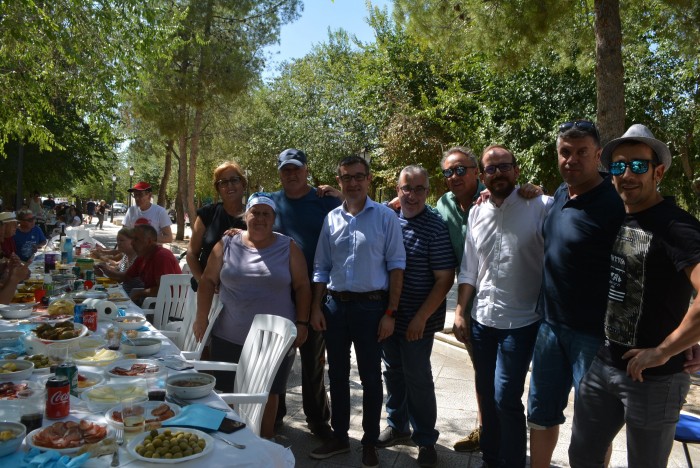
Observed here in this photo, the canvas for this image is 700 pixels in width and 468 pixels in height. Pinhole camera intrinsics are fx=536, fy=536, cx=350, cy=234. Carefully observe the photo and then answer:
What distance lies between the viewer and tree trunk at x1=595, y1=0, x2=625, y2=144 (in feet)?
16.7

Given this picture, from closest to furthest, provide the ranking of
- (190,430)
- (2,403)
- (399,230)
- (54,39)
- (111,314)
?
(190,430) → (2,403) → (399,230) → (111,314) → (54,39)

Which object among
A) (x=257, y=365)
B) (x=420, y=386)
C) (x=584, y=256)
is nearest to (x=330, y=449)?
(x=420, y=386)

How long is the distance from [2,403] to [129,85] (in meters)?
7.40

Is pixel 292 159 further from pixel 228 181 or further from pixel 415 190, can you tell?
pixel 415 190

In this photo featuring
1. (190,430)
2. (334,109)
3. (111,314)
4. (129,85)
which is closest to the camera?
(190,430)

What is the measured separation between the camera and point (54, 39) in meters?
7.13

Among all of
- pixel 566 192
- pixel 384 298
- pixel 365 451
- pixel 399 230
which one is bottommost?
pixel 365 451

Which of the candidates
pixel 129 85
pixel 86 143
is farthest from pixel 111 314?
pixel 86 143

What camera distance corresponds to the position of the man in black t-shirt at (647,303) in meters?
2.25

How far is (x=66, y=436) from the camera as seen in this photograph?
2008 mm

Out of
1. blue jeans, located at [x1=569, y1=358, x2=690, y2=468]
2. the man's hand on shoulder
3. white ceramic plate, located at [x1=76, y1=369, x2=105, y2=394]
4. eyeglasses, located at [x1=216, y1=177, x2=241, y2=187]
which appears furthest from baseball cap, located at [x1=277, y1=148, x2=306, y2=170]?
blue jeans, located at [x1=569, y1=358, x2=690, y2=468]

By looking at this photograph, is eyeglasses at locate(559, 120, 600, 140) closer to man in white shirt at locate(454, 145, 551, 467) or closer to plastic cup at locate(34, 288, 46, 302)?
man in white shirt at locate(454, 145, 551, 467)

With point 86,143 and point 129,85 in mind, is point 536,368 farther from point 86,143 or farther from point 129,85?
point 86,143

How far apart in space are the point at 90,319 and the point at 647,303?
3436 millimetres
